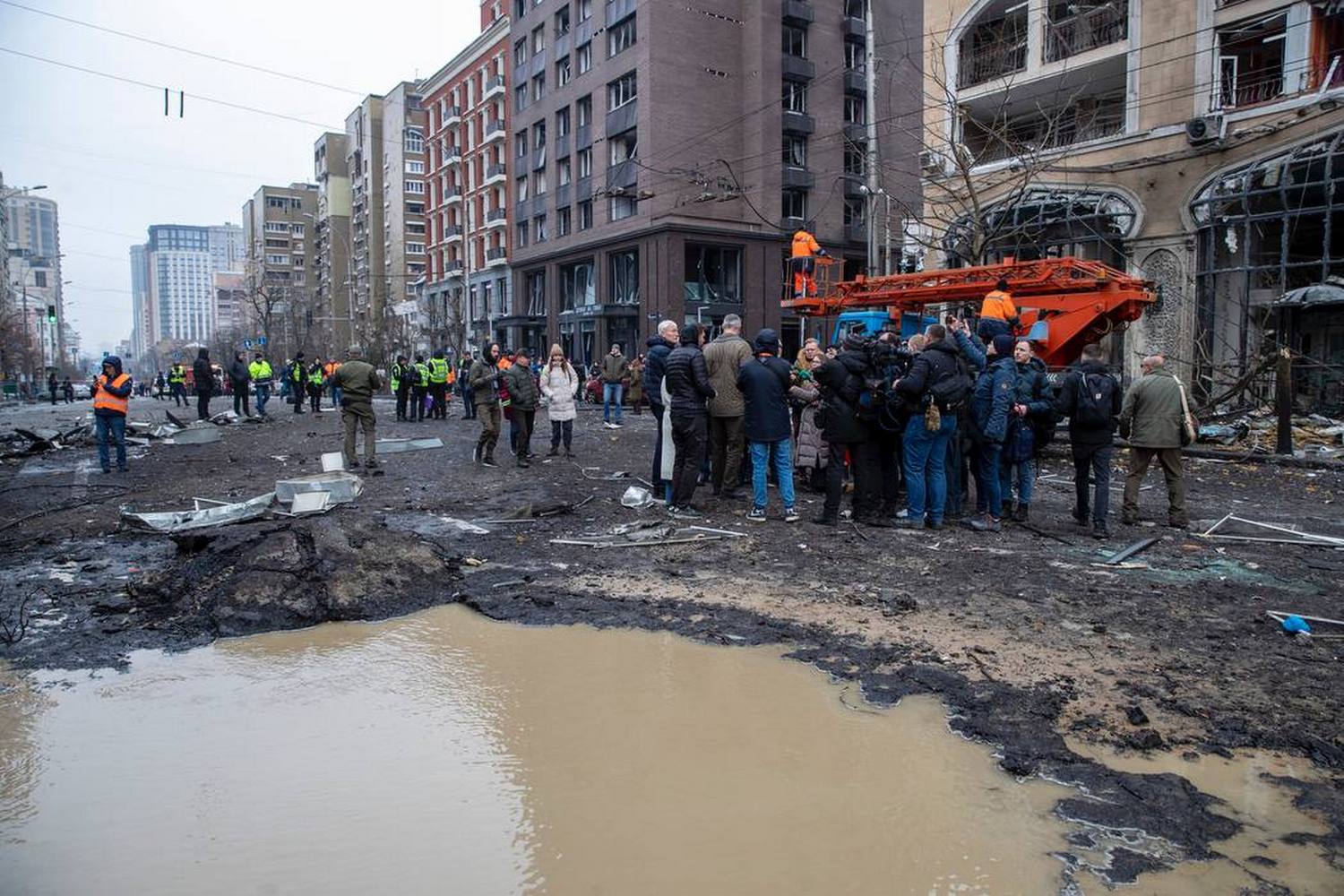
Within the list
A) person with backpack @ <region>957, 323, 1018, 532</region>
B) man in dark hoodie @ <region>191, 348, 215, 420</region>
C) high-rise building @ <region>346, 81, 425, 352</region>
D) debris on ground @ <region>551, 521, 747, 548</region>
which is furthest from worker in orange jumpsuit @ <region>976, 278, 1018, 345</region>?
high-rise building @ <region>346, 81, 425, 352</region>

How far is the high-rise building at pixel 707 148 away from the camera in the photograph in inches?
1746

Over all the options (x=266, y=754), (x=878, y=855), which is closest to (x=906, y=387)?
(x=878, y=855)

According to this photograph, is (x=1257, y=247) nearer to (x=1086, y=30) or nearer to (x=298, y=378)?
(x=1086, y=30)

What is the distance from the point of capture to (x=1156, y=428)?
9.06 meters

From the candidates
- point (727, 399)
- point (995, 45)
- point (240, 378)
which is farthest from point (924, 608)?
point (995, 45)

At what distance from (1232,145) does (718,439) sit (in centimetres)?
1834

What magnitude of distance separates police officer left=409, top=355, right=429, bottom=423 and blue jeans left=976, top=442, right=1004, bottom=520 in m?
17.7

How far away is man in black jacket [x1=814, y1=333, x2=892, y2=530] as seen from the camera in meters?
8.73

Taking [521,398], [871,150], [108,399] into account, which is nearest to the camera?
[108,399]

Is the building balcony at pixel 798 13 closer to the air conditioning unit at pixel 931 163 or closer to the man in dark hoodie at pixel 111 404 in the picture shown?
the air conditioning unit at pixel 931 163

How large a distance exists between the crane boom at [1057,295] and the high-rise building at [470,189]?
43722 millimetres

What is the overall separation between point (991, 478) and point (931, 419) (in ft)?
3.64

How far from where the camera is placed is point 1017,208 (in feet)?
80.8

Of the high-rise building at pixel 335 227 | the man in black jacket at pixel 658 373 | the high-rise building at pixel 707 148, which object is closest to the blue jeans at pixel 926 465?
the man in black jacket at pixel 658 373
